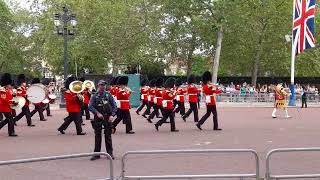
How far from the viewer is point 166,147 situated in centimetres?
1345

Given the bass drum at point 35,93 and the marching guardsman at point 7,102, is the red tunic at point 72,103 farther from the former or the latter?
the bass drum at point 35,93

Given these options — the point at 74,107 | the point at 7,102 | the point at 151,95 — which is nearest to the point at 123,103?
the point at 74,107

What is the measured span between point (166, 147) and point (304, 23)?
2081 centimetres

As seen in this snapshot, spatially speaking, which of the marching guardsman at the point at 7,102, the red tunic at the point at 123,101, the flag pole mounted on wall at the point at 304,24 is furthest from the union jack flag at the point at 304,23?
the marching guardsman at the point at 7,102

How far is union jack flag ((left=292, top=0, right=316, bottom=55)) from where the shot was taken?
32.0 metres

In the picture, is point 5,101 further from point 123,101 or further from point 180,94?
point 180,94

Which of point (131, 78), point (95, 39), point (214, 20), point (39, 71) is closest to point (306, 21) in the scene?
point (131, 78)

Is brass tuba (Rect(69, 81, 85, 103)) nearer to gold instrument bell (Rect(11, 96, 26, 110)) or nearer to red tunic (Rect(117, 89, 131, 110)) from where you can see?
red tunic (Rect(117, 89, 131, 110))

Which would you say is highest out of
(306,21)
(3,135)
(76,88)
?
A: (306,21)

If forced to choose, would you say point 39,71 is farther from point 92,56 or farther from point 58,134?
point 58,134

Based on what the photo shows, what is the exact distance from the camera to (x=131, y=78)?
31.9 m

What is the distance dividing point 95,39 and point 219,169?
35.7m

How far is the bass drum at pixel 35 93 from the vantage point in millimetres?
20031

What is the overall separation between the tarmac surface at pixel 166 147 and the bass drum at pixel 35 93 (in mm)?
999
